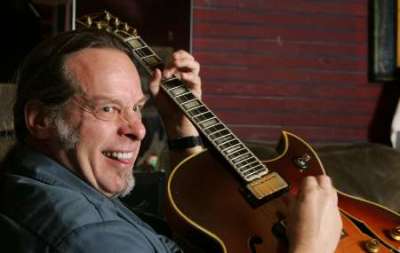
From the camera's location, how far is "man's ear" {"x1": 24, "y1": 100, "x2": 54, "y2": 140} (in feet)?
2.94

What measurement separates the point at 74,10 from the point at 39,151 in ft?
4.03

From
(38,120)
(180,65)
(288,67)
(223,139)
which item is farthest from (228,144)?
(288,67)

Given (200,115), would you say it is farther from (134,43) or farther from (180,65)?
(134,43)

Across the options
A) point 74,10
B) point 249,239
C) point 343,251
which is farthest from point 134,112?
point 74,10

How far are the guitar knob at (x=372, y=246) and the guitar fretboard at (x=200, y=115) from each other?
0.25 meters

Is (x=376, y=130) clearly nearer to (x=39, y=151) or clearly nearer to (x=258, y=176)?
(x=258, y=176)

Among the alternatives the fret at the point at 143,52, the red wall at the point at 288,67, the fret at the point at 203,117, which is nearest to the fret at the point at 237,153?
the fret at the point at 203,117

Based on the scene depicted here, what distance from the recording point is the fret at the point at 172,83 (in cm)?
131

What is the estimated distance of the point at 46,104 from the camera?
0.90 meters

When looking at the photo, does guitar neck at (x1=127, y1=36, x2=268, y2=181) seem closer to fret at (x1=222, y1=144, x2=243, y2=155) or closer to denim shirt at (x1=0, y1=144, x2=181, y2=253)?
fret at (x1=222, y1=144, x2=243, y2=155)

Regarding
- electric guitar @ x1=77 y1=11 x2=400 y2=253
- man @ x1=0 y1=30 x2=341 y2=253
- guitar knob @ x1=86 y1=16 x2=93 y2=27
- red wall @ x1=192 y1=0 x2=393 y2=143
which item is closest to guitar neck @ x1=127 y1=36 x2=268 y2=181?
electric guitar @ x1=77 y1=11 x2=400 y2=253

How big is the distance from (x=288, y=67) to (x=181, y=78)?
133 centimetres

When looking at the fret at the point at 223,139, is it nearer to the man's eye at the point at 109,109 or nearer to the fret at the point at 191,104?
the fret at the point at 191,104

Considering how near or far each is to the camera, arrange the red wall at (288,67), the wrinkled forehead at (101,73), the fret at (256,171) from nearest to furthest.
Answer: the wrinkled forehead at (101,73)
the fret at (256,171)
the red wall at (288,67)
